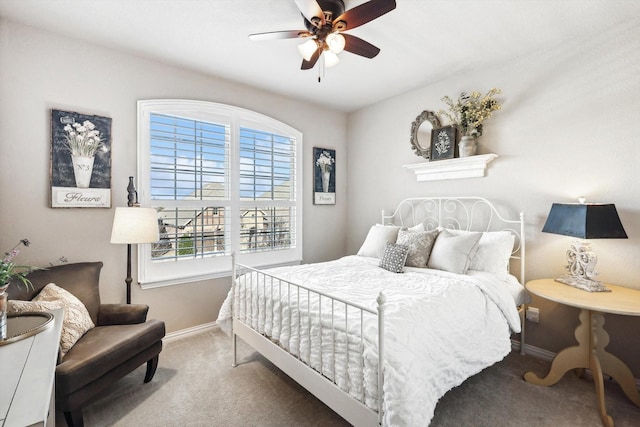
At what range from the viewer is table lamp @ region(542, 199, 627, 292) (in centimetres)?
205

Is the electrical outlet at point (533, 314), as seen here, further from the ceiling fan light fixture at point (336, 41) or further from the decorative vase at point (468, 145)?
the ceiling fan light fixture at point (336, 41)

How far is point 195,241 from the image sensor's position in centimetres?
313

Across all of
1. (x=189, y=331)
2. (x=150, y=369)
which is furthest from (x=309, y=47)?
(x=189, y=331)

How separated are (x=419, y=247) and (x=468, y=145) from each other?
3.92 ft

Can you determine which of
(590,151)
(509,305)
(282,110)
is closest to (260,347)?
(509,305)

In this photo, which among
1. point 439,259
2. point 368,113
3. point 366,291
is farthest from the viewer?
point 368,113

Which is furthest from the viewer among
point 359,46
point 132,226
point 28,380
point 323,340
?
point 132,226

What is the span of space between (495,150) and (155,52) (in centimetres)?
342

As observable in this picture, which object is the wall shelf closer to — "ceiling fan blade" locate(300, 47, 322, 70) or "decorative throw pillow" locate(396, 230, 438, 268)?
"decorative throw pillow" locate(396, 230, 438, 268)

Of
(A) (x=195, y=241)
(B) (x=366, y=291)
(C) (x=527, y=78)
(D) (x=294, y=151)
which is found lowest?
(B) (x=366, y=291)

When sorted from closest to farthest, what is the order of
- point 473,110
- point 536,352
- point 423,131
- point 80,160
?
point 80,160 < point 536,352 < point 473,110 < point 423,131

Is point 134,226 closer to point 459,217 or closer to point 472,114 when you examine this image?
point 459,217

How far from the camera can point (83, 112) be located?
2537 mm

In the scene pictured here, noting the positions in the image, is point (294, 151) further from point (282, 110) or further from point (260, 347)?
point (260, 347)
